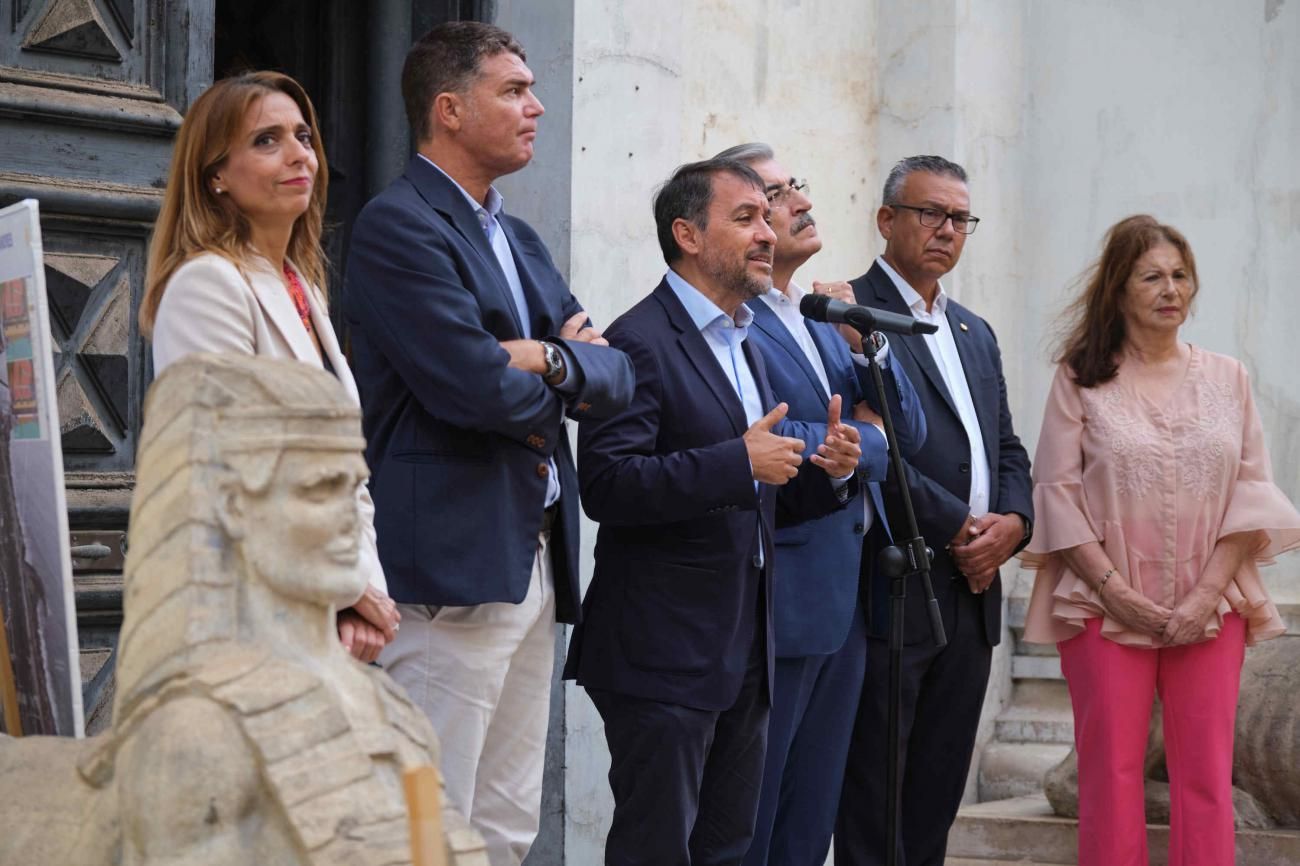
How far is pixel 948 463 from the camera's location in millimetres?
5512

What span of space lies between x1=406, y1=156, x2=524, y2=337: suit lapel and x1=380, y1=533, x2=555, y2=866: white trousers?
21.7 inches

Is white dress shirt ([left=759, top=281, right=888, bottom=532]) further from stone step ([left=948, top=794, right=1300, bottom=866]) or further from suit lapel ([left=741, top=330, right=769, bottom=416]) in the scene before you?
stone step ([left=948, top=794, right=1300, bottom=866])

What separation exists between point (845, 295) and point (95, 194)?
6.37 feet

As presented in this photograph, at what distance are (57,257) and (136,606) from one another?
7.07 feet

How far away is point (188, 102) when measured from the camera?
4848 mm

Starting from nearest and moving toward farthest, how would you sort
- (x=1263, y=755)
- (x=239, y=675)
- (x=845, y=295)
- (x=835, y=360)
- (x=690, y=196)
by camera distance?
(x=239, y=675) < (x=690, y=196) < (x=845, y=295) < (x=835, y=360) < (x=1263, y=755)

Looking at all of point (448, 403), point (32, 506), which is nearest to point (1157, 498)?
point (448, 403)

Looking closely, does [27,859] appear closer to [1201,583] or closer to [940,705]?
[940,705]

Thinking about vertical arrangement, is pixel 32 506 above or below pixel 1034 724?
above

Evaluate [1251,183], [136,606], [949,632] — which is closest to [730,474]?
[949,632]

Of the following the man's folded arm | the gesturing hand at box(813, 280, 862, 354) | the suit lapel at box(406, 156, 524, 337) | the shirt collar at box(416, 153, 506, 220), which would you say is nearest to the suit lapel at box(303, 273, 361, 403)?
the man's folded arm

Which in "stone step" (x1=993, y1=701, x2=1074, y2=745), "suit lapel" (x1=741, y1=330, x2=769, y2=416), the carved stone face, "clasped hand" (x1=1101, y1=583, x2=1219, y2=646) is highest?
"suit lapel" (x1=741, y1=330, x2=769, y2=416)

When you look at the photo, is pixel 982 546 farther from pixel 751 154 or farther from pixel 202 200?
pixel 202 200

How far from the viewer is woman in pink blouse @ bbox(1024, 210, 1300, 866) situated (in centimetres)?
558
